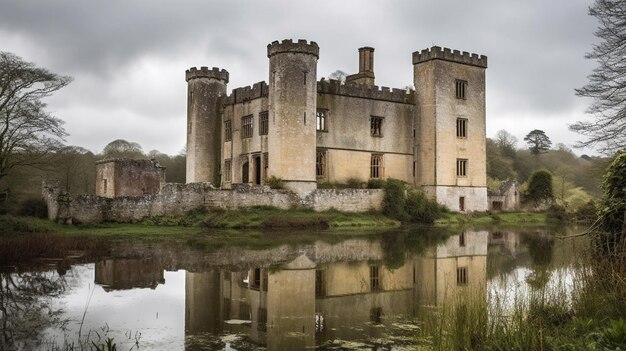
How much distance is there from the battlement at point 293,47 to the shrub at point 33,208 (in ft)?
46.9

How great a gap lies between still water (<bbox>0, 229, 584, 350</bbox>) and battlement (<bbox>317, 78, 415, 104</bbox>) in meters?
16.3

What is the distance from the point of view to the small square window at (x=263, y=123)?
3528 centimetres

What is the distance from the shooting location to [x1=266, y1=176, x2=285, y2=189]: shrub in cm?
3184

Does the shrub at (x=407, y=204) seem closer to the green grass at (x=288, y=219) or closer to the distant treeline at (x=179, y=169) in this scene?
Answer: the green grass at (x=288, y=219)

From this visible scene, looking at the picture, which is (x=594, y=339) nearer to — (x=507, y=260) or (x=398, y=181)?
(x=507, y=260)

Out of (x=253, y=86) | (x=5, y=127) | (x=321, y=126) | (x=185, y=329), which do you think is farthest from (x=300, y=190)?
(x=185, y=329)

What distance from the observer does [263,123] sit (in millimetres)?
35500

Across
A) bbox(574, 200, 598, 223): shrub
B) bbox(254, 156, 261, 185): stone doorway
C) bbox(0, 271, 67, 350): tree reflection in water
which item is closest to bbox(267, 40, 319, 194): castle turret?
bbox(254, 156, 261, 185): stone doorway

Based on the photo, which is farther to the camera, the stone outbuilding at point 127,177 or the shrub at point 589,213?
the stone outbuilding at point 127,177

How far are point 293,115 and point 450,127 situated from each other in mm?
11748

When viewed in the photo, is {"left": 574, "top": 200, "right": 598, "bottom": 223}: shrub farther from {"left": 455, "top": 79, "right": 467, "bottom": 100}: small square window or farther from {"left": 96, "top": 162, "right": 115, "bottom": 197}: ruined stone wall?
{"left": 96, "top": 162, "right": 115, "bottom": 197}: ruined stone wall

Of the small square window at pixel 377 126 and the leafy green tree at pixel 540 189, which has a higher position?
the small square window at pixel 377 126

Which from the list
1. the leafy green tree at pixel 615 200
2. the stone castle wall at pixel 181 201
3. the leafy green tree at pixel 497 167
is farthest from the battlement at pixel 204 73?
the leafy green tree at pixel 497 167

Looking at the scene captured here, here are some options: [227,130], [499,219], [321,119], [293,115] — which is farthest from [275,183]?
[499,219]
